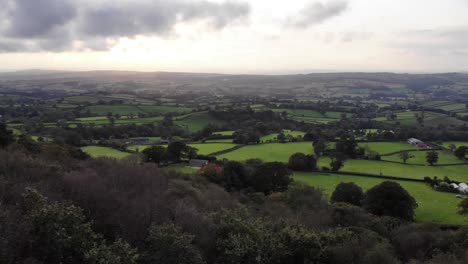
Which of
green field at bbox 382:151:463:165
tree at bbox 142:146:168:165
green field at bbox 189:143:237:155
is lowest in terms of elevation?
green field at bbox 382:151:463:165

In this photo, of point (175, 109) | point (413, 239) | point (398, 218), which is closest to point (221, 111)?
point (175, 109)

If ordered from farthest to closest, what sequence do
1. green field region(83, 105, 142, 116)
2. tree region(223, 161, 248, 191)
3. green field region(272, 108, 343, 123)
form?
green field region(272, 108, 343, 123), green field region(83, 105, 142, 116), tree region(223, 161, 248, 191)

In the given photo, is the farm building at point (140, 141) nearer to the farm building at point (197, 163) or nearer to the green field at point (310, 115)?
the farm building at point (197, 163)

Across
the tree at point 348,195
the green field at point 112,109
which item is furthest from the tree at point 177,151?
the green field at point 112,109

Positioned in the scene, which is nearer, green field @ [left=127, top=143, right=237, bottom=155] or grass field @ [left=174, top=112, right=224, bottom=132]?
green field @ [left=127, top=143, right=237, bottom=155]

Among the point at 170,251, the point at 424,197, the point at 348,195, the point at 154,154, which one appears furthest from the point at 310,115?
the point at 170,251

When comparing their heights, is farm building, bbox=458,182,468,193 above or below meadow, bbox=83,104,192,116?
below

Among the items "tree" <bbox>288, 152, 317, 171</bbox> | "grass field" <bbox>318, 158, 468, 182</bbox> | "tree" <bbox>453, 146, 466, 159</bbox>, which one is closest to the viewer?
"grass field" <bbox>318, 158, 468, 182</bbox>

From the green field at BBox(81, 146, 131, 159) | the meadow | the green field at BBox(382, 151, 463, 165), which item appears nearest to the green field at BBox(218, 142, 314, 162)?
the green field at BBox(382, 151, 463, 165)

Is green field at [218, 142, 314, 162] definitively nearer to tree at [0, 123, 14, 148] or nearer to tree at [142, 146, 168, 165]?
tree at [142, 146, 168, 165]
